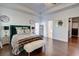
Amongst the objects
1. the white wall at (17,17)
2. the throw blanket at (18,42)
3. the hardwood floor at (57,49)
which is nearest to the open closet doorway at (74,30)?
the hardwood floor at (57,49)

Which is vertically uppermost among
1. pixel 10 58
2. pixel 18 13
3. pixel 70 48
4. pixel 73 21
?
pixel 18 13

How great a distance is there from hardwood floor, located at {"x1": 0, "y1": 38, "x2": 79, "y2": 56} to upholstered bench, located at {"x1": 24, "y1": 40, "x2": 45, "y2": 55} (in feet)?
0.41

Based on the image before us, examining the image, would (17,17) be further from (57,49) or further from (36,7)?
(57,49)

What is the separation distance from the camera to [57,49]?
2.22m

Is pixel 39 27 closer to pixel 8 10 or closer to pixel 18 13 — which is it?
pixel 18 13

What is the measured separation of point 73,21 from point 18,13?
143cm

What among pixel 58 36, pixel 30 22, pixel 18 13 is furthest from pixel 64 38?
pixel 18 13

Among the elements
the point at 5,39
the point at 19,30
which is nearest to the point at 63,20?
the point at 19,30

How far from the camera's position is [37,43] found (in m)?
2.35

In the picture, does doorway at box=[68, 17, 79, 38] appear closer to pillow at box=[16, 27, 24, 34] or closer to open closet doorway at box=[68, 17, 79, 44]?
open closet doorway at box=[68, 17, 79, 44]

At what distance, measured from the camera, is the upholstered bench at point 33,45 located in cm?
207

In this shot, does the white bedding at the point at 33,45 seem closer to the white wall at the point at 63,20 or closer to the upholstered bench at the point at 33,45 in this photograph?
the upholstered bench at the point at 33,45

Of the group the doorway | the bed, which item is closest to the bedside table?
the bed

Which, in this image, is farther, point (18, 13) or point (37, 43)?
point (37, 43)
